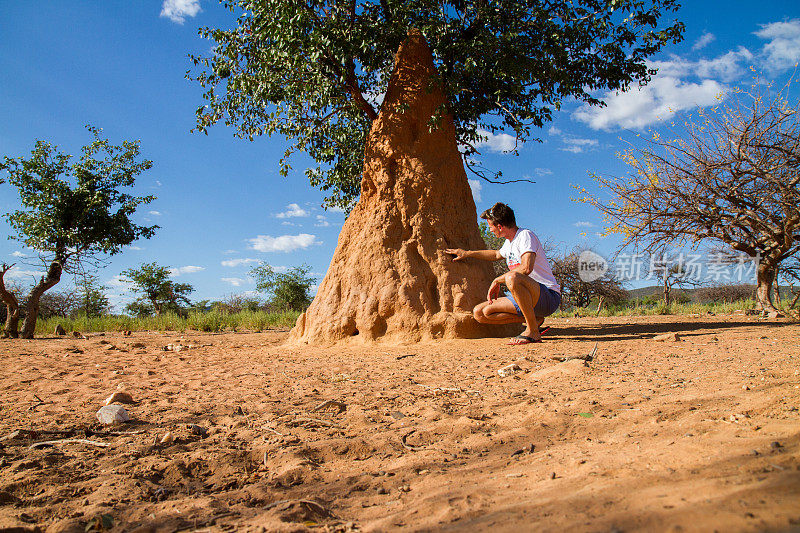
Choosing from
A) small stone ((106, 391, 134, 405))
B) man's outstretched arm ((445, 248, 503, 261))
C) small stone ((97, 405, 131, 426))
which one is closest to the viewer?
small stone ((97, 405, 131, 426))

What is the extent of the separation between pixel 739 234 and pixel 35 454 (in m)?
10.7

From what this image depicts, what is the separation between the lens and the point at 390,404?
2969mm

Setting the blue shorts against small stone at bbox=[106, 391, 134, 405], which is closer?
small stone at bbox=[106, 391, 134, 405]

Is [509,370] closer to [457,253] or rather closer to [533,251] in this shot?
[533,251]

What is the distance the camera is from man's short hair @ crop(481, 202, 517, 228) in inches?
196

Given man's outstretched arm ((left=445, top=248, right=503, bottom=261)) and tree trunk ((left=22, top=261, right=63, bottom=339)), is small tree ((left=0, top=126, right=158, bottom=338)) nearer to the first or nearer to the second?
tree trunk ((left=22, top=261, right=63, bottom=339))

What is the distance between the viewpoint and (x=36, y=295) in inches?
395

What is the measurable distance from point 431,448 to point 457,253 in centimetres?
370

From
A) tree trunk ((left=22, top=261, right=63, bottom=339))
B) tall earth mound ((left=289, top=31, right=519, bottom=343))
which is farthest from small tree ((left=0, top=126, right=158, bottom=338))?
tall earth mound ((left=289, top=31, right=519, bottom=343))

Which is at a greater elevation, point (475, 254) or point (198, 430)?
point (475, 254)

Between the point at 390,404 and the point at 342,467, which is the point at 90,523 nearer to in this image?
the point at 342,467

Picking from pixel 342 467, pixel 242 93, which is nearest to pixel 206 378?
pixel 342 467

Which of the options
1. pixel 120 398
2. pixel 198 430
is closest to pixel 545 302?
pixel 198 430

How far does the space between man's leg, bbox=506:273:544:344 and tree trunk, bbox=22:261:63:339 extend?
10072mm
